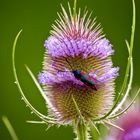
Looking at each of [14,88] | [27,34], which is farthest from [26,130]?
[27,34]

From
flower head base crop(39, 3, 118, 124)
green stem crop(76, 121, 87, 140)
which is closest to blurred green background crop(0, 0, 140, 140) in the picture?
flower head base crop(39, 3, 118, 124)

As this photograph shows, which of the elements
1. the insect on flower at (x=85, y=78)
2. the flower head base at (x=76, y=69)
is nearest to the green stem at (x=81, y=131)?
the flower head base at (x=76, y=69)

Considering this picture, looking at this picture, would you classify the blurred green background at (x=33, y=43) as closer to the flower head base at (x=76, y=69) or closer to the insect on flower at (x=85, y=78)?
the flower head base at (x=76, y=69)

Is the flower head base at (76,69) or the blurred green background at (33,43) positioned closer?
the flower head base at (76,69)

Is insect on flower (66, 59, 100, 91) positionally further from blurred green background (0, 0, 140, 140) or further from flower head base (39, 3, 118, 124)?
blurred green background (0, 0, 140, 140)

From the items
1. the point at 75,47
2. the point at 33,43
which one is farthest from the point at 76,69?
the point at 33,43

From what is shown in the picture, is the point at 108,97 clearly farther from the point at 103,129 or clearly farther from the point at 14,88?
the point at 14,88

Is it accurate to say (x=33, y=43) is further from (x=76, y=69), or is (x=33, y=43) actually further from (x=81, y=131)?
(x=81, y=131)
